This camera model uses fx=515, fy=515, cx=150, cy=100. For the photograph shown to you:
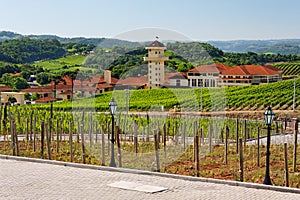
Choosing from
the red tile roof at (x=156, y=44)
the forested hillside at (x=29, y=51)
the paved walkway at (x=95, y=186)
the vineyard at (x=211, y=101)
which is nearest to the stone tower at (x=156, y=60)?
the red tile roof at (x=156, y=44)

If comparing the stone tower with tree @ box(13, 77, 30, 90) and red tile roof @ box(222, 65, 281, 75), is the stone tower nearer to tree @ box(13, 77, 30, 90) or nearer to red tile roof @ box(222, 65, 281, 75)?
red tile roof @ box(222, 65, 281, 75)

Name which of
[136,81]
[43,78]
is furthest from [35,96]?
[136,81]

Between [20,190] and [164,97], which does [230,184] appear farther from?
[164,97]

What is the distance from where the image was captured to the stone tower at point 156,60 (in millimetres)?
15391

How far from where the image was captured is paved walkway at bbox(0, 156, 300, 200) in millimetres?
8570

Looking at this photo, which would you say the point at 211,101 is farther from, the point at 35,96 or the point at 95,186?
the point at 95,186

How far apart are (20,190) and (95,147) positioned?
6.86m

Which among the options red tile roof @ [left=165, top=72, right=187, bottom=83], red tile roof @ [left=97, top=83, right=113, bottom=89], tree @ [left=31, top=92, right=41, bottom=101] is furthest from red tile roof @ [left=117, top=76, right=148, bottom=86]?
tree @ [left=31, top=92, right=41, bottom=101]

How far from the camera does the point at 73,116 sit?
24.5m

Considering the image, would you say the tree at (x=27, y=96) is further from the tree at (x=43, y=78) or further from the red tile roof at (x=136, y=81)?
the red tile roof at (x=136, y=81)

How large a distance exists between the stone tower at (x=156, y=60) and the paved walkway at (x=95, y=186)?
17.6 ft

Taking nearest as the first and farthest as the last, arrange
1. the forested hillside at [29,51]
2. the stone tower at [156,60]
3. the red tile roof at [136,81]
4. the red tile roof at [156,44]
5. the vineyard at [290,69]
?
1. the red tile roof at [156,44]
2. the stone tower at [156,60]
3. the red tile roof at [136,81]
4. the vineyard at [290,69]
5. the forested hillside at [29,51]

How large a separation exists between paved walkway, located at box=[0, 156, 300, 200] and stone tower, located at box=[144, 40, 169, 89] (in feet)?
17.6

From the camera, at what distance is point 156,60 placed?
1656 cm
